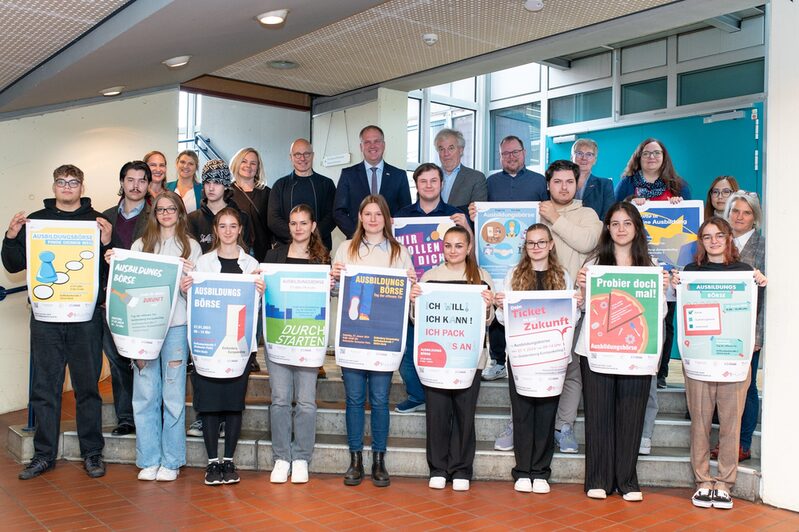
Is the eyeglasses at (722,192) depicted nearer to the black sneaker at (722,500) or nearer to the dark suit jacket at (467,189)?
Result: the dark suit jacket at (467,189)

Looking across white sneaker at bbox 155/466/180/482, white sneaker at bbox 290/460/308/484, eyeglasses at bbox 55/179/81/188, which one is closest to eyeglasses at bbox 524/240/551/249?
white sneaker at bbox 290/460/308/484

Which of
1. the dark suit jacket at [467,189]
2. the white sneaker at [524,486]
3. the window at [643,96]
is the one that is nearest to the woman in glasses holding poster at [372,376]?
the white sneaker at [524,486]

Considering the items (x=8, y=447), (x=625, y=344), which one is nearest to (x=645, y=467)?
(x=625, y=344)

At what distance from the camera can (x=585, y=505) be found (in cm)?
432

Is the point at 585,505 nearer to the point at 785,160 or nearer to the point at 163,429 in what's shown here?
the point at 785,160

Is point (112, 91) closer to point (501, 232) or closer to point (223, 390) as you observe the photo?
point (223, 390)

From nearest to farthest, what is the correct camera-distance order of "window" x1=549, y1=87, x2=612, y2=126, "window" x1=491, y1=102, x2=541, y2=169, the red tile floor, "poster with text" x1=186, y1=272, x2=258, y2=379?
the red tile floor → "poster with text" x1=186, y1=272, x2=258, y2=379 → "window" x1=549, y1=87, x2=612, y2=126 → "window" x1=491, y1=102, x2=541, y2=169

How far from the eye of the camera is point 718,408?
4359 millimetres

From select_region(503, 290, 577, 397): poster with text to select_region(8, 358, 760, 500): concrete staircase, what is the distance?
27.2 inches

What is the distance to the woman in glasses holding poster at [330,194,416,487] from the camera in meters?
4.63

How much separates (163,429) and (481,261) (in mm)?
2301

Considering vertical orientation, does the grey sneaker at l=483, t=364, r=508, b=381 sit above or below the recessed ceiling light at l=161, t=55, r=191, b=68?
below

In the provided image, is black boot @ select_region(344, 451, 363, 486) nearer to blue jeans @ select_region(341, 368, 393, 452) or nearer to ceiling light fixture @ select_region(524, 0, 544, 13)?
blue jeans @ select_region(341, 368, 393, 452)

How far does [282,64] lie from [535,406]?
4.00 meters
